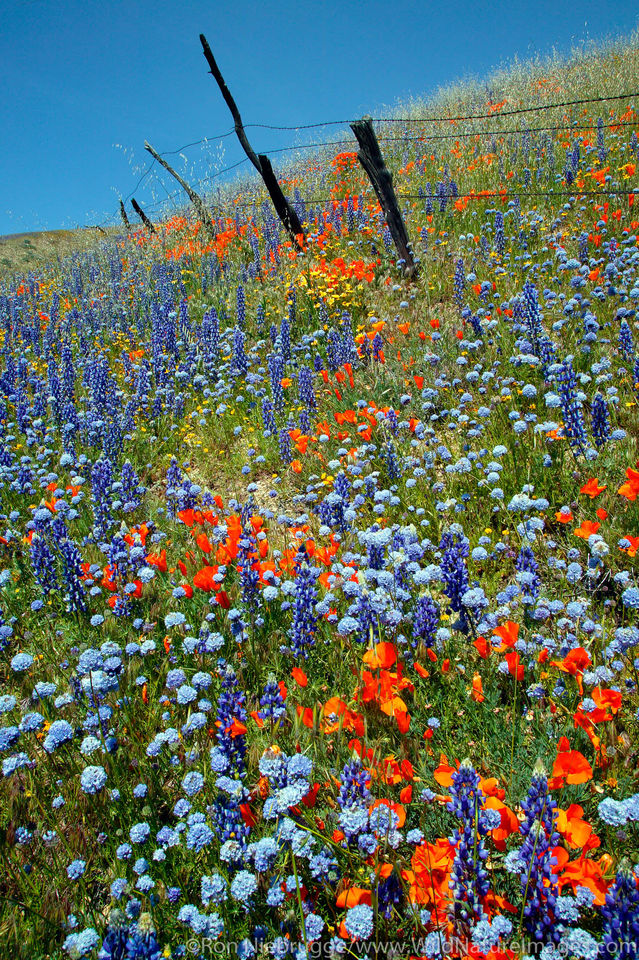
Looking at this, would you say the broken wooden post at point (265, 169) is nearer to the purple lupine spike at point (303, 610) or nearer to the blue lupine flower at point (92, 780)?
the purple lupine spike at point (303, 610)

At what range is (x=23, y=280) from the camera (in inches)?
596

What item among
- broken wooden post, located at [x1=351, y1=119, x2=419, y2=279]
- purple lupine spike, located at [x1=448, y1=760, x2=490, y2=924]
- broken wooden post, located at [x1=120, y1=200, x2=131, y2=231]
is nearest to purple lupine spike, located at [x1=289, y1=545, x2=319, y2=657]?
purple lupine spike, located at [x1=448, y1=760, x2=490, y2=924]

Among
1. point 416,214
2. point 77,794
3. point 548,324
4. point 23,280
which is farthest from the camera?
point 23,280

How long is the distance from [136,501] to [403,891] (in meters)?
3.29

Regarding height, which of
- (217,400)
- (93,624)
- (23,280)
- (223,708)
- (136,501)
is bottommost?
(93,624)

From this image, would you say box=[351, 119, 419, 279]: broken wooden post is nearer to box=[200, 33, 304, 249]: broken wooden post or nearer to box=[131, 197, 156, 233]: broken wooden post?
box=[200, 33, 304, 249]: broken wooden post

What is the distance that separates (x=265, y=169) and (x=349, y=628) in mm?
9467

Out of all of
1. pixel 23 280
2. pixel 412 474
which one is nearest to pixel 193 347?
pixel 412 474

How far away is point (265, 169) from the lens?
9.27 meters

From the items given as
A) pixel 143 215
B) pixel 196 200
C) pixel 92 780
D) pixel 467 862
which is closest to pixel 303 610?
pixel 92 780

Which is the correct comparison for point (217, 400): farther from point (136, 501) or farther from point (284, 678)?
point (284, 678)

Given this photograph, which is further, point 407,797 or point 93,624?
point 93,624

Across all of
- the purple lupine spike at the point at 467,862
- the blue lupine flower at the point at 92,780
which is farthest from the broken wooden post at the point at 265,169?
the purple lupine spike at the point at 467,862

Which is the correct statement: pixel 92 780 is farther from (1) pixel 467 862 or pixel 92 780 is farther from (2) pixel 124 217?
(2) pixel 124 217
